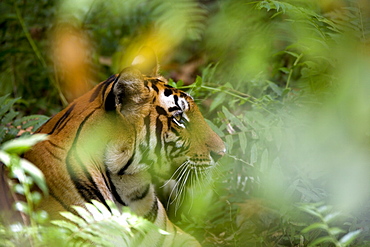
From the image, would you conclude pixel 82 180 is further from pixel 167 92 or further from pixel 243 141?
pixel 243 141

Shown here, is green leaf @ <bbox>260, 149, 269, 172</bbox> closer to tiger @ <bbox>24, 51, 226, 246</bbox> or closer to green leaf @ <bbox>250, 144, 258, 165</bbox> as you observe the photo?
green leaf @ <bbox>250, 144, 258, 165</bbox>

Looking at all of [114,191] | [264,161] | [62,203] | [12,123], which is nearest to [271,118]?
[264,161]

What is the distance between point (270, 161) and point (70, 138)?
109cm

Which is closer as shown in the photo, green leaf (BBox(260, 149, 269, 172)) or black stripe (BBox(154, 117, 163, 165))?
black stripe (BBox(154, 117, 163, 165))

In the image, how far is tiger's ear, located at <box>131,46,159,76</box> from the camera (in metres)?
2.54

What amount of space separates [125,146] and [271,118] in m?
0.97

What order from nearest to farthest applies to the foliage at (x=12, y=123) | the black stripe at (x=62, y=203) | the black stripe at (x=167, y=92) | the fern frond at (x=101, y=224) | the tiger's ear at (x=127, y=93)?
1. the fern frond at (x=101, y=224)
2. the black stripe at (x=62, y=203)
3. the tiger's ear at (x=127, y=93)
4. the black stripe at (x=167, y=92)
5. the foliage at (x=12, y=123)

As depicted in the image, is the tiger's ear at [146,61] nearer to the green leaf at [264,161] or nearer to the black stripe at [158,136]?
the black stripe at [158,136]

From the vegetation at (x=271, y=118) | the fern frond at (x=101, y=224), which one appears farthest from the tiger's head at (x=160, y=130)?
the fern frond at (x=101, y=224)

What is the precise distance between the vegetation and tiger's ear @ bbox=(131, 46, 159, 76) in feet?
0.58

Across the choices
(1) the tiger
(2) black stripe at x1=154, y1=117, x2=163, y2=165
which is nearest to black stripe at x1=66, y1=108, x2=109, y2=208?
(1) the tiger

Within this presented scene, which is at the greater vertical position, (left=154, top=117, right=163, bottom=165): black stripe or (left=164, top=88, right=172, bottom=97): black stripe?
(left=164, top=88, right=172, bottom=97): black stripe

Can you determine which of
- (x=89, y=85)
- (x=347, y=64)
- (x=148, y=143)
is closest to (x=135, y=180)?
(x=148, y=143)

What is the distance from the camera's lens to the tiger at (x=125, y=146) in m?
2.14
